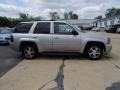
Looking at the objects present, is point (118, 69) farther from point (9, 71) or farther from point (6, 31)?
point (6, 31)

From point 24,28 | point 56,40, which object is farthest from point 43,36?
point 24,28

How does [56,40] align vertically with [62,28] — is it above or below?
below

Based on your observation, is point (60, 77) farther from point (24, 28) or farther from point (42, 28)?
point (24, 28)

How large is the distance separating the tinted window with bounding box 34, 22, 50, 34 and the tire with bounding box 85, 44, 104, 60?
83.5 inches

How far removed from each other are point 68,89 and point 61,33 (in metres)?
5.63

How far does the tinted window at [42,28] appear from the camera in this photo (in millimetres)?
12191

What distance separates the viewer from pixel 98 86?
6965mm

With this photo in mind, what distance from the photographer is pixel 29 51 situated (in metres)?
12.3

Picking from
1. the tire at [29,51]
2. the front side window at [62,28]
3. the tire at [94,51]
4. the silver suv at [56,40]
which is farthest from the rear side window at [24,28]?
the tire at [94,51]

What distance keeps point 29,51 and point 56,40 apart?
148cm

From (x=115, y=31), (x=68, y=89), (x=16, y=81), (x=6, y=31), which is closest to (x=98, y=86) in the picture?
(x=68, y=89)

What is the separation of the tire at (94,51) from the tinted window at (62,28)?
1206mm

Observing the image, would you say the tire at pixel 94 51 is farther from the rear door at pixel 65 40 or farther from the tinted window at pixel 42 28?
the tinted window at pixel 42 28

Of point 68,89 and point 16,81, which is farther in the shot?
point 16,81
